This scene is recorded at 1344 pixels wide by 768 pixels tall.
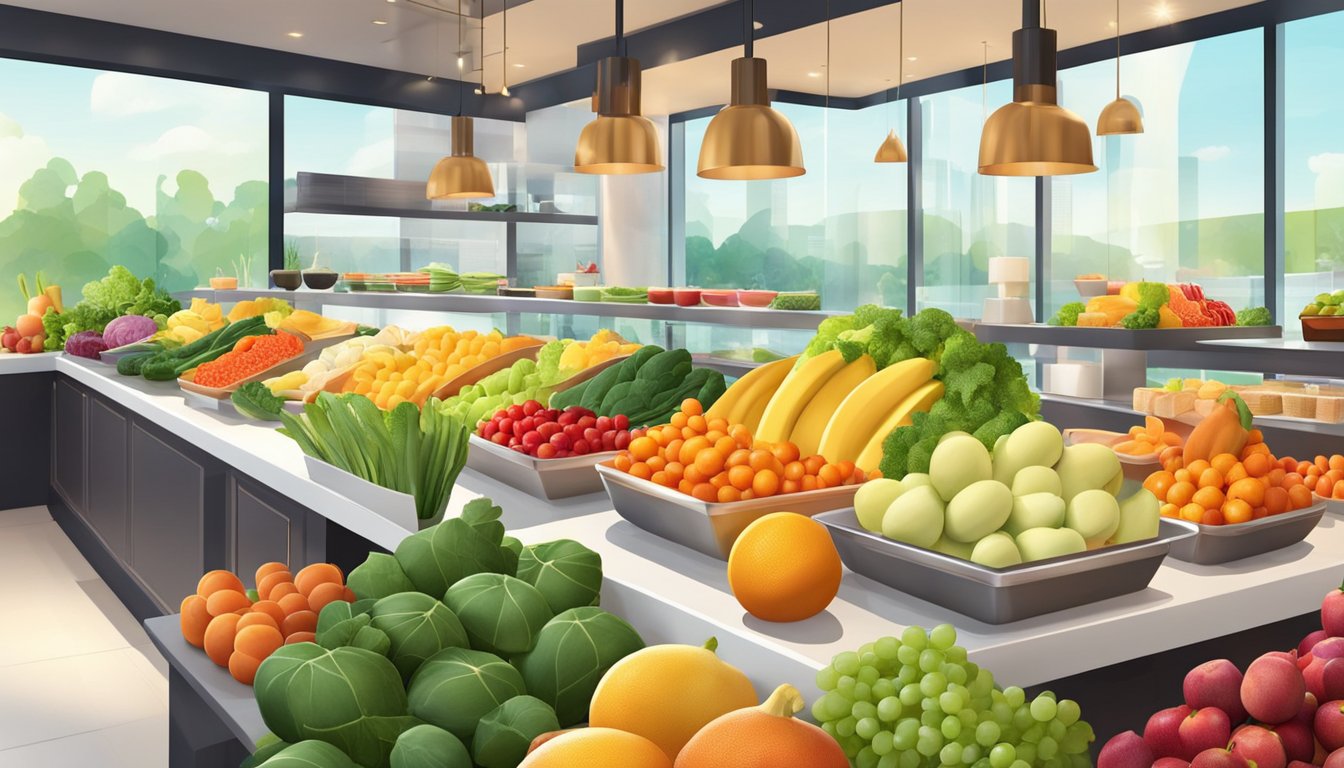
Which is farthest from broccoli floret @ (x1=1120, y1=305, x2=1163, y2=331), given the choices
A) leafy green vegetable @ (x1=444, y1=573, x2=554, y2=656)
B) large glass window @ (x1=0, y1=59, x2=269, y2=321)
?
large glass window @ (x1=0, y1=59, x2=269, y2=321)

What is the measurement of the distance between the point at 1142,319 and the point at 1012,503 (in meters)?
3.38

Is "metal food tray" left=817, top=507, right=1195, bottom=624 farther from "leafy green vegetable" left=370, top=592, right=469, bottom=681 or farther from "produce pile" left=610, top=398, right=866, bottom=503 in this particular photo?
"leafy green vegetable" left=370, top=592, right=469, bottom=681

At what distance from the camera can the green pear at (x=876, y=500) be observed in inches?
60.6

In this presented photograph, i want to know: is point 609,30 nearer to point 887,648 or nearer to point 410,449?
point 410,449

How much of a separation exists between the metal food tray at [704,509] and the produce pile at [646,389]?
71cm

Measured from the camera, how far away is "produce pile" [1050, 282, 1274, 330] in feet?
14.8

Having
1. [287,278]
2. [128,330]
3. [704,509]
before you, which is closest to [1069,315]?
[704,509]

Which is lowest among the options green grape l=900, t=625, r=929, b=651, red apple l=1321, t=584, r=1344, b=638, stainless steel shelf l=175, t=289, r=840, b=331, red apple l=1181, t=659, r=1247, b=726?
red apple l=1181, t=659, r=1247, b=726

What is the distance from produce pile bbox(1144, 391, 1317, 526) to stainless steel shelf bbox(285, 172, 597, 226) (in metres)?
8.90

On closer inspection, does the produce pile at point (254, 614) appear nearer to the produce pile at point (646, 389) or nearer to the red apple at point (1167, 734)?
the produce pile at point (646, 389)

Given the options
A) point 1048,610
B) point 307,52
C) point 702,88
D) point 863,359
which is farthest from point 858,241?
point 1048,610

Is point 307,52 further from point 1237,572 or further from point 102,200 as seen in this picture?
point 1237,572

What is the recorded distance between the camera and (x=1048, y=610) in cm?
141

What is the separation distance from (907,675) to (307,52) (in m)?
10.1
